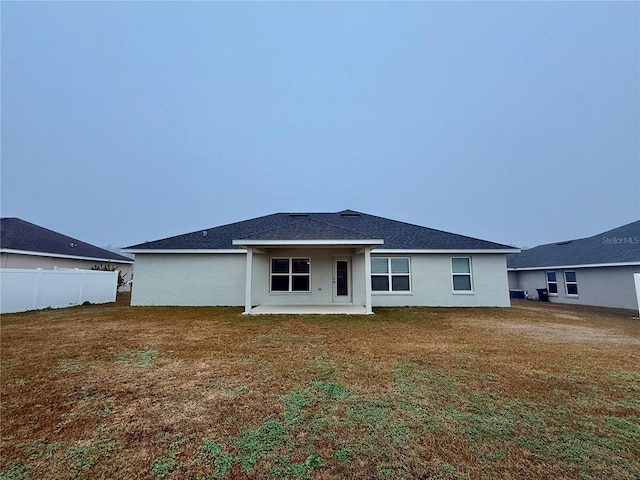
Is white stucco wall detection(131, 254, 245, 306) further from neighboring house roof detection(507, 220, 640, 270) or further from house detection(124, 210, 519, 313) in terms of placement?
neighboring house roof detection(507, 220, 640, 270)

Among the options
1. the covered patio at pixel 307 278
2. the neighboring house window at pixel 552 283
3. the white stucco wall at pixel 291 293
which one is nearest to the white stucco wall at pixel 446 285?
the white stucco wall at pixel 291 293

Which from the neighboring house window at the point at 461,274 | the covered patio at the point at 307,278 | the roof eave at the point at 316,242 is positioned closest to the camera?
the roof eave at the point at 316,242

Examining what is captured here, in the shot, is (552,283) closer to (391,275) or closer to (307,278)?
(391,275)

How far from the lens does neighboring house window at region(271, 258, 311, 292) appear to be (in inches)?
508

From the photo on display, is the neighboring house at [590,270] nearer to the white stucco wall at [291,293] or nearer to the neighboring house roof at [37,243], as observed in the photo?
the white stucco wall at [291,293]

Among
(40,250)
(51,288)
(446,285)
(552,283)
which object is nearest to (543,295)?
(552,283)

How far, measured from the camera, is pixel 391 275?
13273mm

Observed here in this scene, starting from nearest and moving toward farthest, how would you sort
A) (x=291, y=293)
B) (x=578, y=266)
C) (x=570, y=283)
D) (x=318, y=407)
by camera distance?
(x=318, y=407) < (x=291, y=293) < (x=578, y=266) < (x=570, y=283)

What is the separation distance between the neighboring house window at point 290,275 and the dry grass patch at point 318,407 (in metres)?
6.22

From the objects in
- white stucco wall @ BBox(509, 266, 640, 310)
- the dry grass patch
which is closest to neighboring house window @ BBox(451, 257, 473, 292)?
the dry grass patch

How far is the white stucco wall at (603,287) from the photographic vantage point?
44.3 ft

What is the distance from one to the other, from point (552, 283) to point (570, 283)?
1297 millimetres

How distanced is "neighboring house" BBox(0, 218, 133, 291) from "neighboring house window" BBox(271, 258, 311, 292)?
12.8 meters

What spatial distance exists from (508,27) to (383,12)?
13976mm
